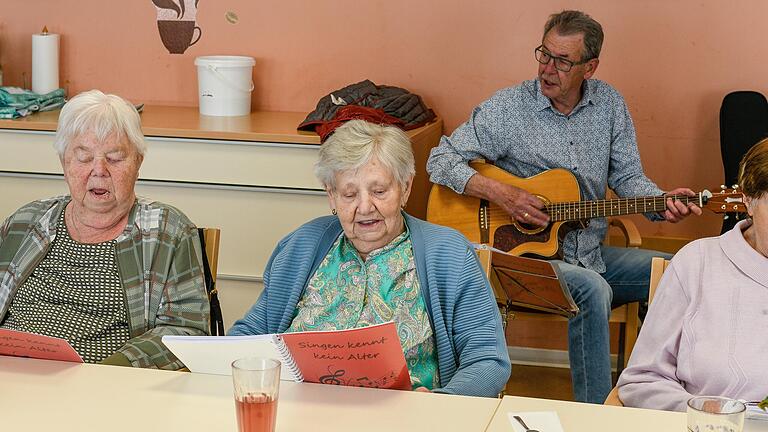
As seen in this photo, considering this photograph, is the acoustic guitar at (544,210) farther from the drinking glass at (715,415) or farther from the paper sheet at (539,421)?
the drinking glass at (715,415)

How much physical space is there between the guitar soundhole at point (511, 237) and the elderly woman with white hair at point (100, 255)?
48.5 inches

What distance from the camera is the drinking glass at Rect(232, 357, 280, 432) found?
159 centimetres

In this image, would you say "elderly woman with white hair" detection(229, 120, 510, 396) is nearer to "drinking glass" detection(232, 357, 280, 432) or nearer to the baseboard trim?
"drinking glass" detection(232, 357, 280, 432)

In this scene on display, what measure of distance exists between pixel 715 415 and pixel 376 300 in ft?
3.13

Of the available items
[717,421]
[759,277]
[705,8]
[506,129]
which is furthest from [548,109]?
[717,421]

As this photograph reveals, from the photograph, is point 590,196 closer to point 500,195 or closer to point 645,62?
Answer: point 500,195

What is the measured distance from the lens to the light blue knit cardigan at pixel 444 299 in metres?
2.21

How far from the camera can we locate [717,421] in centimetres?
151

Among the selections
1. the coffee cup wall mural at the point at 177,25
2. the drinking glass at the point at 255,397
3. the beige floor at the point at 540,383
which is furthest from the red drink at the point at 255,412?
the coffee cup wall mural at the point at 177,25

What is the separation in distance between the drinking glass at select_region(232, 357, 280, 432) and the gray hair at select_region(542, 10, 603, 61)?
7.09ft

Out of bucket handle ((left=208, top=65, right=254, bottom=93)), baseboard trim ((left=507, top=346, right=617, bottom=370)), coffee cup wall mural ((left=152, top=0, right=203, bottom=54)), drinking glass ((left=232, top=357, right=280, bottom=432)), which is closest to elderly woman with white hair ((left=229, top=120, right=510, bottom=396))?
drinking glass ((left=232, top=357, right=280, bottom=432))

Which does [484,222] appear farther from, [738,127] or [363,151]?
[363,151]

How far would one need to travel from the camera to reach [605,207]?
11.1 ft

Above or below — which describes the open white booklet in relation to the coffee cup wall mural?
below
